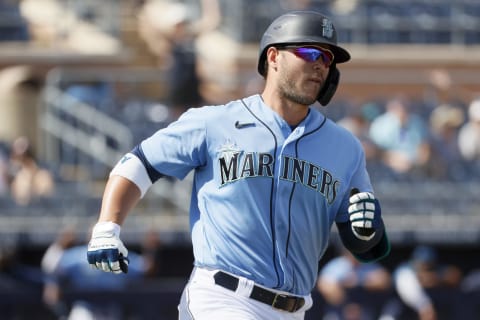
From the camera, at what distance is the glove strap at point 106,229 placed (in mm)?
4332

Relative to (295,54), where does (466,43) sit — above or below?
below

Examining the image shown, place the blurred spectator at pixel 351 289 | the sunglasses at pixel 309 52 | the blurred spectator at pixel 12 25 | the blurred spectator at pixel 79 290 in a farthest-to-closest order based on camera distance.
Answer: the blurred spectator at pixel 12 25
the blurred spectator at pixel 351 289
the blurred spectator at pixel 79 290
the sunglasses at pixel 309 52

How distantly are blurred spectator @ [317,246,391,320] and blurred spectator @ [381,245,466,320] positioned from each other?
0.13 m

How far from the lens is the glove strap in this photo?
4332 millimetres

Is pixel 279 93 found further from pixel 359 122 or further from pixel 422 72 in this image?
pixel 422 72

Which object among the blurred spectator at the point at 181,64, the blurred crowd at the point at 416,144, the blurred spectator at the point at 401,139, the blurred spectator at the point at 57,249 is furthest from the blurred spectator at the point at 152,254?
the blurred spectator at the point at 401,139

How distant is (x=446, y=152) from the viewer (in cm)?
1194

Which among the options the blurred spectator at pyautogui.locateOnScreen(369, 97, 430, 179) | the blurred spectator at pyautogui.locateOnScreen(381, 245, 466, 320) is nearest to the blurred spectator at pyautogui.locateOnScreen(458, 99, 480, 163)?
the blurred spectator at pyautogui.locateOnScreen(369, 97, 430, 179)

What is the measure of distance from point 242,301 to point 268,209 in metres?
0.33

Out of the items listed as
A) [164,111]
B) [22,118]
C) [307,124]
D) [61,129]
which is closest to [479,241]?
[164,111]

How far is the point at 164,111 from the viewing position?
12.1 m

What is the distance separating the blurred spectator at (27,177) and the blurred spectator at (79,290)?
3.53ft

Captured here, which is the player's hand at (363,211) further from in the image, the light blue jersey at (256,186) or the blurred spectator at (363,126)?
the blurred spectator at (363,126)

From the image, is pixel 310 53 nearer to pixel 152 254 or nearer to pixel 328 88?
pixel 328 88
